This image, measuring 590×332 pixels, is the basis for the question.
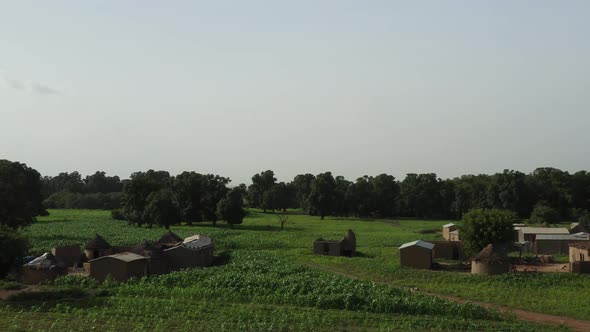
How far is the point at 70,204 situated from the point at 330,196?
65.6 metres

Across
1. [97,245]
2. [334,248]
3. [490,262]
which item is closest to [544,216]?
[334,248]

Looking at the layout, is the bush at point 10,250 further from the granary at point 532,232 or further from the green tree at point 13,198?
the granary at point 532,232

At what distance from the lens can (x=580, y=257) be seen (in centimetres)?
4000

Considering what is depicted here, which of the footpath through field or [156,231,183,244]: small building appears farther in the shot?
[156,231,183,244]: small building

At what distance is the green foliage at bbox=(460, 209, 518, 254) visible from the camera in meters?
39.8

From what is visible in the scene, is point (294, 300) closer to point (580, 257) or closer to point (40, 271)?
point (40, 271)

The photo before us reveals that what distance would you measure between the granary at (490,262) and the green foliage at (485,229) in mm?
2984

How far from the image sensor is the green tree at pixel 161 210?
6650 centimetres

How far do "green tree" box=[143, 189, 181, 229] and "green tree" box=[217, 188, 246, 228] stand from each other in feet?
18.3

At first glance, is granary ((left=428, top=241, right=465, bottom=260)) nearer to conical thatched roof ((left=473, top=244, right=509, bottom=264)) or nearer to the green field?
the green field

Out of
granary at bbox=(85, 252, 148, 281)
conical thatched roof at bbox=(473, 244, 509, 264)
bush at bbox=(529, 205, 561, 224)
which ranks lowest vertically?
granary at bbox=(85, 252, 148, 281)

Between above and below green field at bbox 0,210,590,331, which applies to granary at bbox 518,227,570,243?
above

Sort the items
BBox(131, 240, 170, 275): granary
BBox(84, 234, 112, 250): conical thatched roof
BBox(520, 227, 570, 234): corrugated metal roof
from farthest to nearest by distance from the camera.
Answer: BBox(520, 227, 570, 234): corrugated metal roof, BBox(84, 234, 112, 250): conical thatched roof, BBox(131, 240, 170, 275): granary

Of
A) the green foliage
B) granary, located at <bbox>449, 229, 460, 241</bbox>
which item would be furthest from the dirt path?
granary, located at <bbox>449, 229, 460, 241</bbox>
